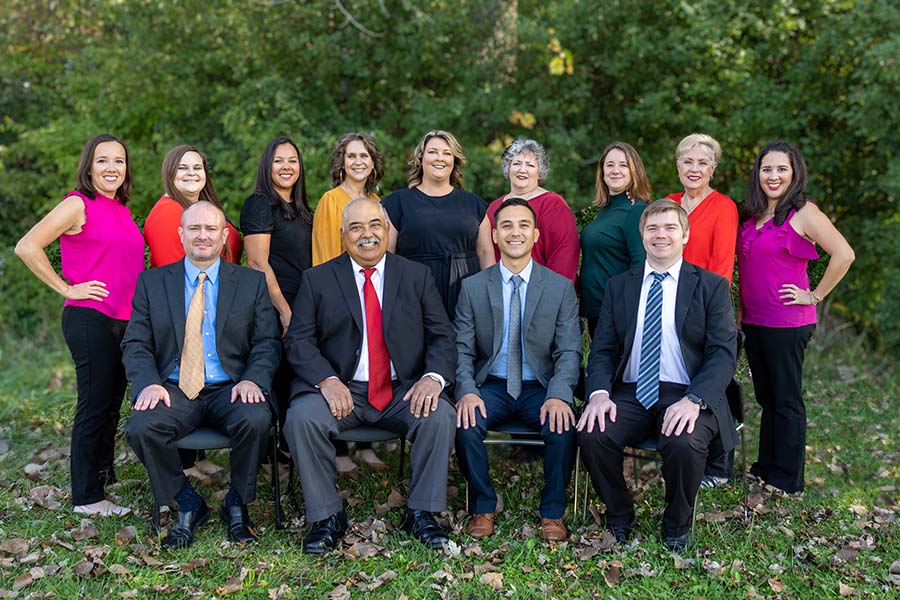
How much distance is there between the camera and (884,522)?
479cm

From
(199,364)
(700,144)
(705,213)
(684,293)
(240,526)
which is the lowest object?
(240,526)

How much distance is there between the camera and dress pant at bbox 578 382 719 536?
4.38 metres

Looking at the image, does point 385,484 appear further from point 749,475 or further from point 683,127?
point 683,127

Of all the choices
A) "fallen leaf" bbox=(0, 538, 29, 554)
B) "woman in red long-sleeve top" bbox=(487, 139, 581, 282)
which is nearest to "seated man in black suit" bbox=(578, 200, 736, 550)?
"woman in red long-sleeve top" bbox=(487, 139, 581, 282)

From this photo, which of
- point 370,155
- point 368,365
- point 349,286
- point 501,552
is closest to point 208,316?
point 349,286

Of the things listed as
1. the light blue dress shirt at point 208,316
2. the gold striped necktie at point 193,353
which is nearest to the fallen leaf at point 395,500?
the light blue dress shirt at point 208,316

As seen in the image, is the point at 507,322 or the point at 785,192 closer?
the point at 507,322

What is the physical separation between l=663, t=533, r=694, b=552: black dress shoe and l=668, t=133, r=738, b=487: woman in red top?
665mm

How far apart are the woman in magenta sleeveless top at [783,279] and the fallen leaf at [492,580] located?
219 cm

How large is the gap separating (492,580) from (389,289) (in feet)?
5.63

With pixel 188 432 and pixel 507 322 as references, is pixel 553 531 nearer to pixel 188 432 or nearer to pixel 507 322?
pixel 507 322

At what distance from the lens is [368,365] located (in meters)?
4.84

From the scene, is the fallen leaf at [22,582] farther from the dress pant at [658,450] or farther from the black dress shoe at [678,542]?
the black dress shoe at [678,542]

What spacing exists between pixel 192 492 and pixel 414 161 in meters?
2.49
